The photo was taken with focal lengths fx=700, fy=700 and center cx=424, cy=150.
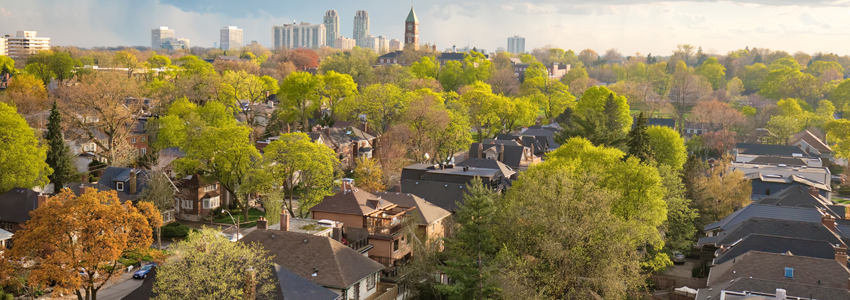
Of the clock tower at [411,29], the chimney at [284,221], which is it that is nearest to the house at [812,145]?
the chimney at [284,221]

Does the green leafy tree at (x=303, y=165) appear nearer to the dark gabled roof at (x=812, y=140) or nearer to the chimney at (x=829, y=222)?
the chimney at (x=829, y=222)

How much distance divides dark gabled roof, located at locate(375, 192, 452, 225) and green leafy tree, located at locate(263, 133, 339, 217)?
22.0ft

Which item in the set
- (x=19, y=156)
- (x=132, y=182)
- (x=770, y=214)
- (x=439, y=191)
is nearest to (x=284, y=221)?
(x=439, y=191)

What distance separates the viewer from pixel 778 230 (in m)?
44.1

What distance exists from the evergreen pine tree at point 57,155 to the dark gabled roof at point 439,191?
27.8 meters

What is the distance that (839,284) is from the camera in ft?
112

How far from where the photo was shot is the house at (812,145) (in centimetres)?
8700

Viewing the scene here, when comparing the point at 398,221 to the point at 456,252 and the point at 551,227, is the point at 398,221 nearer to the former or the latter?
the point at 456,252

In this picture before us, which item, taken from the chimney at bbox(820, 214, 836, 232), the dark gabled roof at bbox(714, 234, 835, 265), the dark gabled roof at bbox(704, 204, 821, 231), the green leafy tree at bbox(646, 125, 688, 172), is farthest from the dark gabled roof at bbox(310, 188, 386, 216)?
the green leafy tree at bbox(646, 125, 688, 172)

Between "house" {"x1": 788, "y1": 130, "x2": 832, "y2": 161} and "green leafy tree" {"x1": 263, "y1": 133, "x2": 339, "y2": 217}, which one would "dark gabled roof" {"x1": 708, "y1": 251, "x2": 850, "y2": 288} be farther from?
"house" {"x1": 788, "y1": 130, "x2": 832, "y2": 161}

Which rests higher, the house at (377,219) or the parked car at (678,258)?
the house at (377,219)

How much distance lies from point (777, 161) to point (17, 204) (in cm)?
6994

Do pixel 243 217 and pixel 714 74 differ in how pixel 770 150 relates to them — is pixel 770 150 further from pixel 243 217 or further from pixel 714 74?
pixel 714 74

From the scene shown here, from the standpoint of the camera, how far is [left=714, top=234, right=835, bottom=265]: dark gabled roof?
3994 cm
